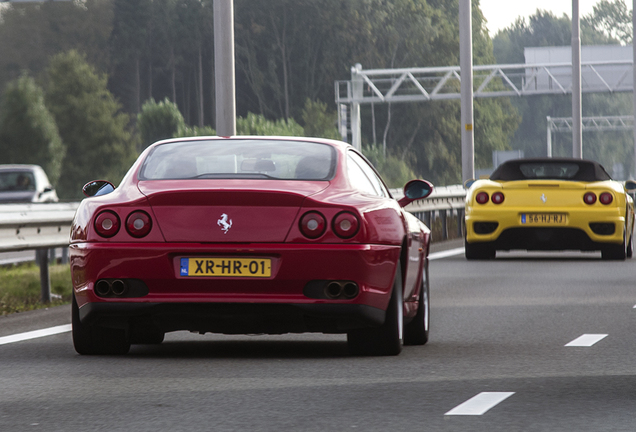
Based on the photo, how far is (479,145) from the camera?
110625 millimetres

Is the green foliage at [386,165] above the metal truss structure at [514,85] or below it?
below

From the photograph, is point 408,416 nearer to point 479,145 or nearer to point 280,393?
point 280,393

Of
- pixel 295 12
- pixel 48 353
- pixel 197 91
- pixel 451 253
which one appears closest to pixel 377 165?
pixel 295 12

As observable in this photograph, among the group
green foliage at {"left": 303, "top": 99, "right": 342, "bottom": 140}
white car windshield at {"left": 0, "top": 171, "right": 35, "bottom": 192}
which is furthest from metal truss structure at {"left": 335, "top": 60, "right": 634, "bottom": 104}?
white car windshield at {"left": 0, "top": 171, "right": 35, "bottom": 192}

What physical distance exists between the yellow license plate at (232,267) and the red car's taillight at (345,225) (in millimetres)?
397

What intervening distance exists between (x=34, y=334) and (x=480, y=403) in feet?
13.6

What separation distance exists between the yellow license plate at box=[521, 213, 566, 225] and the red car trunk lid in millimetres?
9712

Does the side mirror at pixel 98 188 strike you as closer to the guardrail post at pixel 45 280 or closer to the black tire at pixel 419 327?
the black tire at pixel 419 327

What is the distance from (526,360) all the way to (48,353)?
9.14ft

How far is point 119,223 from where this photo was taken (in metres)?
7.78

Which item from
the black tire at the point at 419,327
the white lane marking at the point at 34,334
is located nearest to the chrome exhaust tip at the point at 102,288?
the white lane marking at the point at 34,334

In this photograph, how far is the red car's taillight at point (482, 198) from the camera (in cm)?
1742

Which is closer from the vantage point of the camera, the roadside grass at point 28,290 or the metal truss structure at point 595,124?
the roadside grass at point 28,290

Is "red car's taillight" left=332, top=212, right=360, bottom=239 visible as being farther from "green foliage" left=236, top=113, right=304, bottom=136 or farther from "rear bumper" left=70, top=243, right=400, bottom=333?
"green foliage" left=236, top=113, right=304, bottom=136
